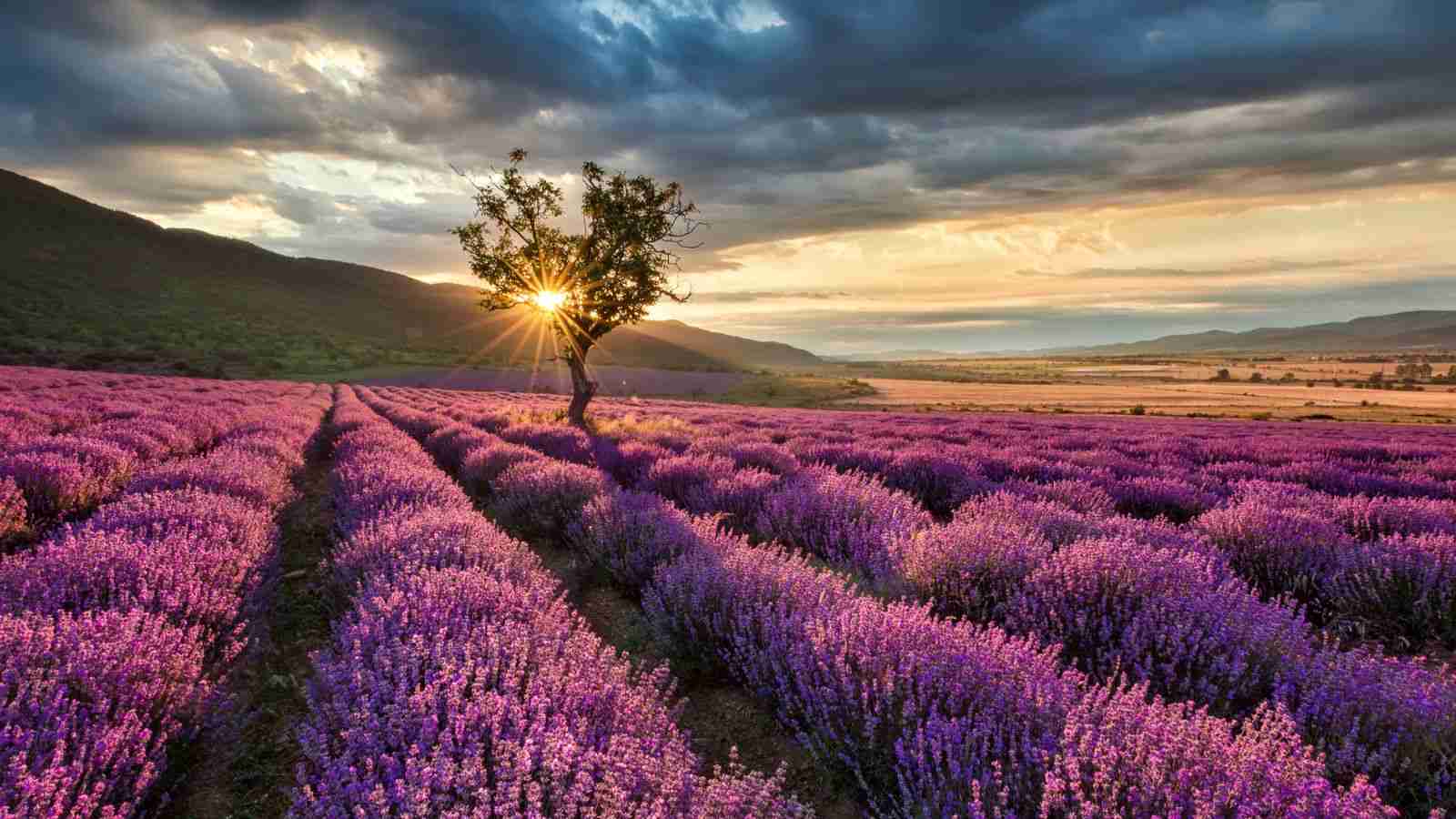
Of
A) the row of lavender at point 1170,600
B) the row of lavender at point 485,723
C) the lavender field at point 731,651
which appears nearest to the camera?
the row of lavender at point 485,723

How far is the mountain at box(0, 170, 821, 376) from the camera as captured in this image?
5472 cm

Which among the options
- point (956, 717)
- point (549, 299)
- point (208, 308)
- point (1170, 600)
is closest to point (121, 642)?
point (956, 717)

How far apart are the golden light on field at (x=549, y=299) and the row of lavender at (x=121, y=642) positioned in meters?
11.8

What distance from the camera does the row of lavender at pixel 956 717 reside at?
5.66 feet

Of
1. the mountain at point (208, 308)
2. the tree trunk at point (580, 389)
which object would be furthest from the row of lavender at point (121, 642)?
the mountain at point (208, 308)

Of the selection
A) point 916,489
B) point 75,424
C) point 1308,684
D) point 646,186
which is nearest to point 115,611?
point 1308,684

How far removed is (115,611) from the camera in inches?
98.3

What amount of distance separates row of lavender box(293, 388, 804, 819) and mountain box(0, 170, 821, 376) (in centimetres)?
3335

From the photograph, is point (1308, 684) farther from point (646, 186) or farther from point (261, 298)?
point (261, 298)

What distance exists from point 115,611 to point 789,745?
2716 millimetres

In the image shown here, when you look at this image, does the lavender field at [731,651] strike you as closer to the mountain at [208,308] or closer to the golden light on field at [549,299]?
the golden light on field at [549,299]

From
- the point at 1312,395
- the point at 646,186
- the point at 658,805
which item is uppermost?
the point at 646,186

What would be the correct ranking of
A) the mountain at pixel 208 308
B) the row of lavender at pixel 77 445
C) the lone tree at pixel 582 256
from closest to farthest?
the row of lavender at pixel 77 445
the lone tree at pixel 582 256
the mountain at pixel 208 308

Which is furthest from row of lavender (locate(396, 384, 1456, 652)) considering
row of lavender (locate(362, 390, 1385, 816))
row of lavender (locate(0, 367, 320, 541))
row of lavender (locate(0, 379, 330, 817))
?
row of lavender (locate(0, 367, 320, 541))
